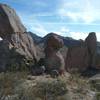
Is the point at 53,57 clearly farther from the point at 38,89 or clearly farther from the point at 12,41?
the point at 38,89

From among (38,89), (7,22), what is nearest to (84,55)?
(7,22)

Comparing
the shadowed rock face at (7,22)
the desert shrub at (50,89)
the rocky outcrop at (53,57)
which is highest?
the shadowed rock face at (7,22)

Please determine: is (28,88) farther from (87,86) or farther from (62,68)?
(62,68)

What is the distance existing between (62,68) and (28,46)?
5016 mm

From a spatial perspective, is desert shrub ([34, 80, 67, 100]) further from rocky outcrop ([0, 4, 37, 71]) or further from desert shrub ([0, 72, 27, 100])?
rocky outcrop ([0, 4, 37, 71])

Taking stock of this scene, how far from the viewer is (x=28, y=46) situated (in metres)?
32.9

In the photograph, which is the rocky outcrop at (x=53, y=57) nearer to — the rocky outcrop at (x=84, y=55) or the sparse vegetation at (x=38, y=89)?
the sparse vegetation at (x=38, y=89)

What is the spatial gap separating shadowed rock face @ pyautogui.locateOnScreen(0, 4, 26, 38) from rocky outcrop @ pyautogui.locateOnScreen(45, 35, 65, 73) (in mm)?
3600

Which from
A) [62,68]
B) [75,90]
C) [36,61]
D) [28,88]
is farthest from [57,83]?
[36,61]

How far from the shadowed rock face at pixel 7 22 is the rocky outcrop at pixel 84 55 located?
Answer: 968 cm

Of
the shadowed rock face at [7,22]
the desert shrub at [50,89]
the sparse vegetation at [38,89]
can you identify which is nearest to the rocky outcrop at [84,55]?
the shadowed rock face at [7,22]

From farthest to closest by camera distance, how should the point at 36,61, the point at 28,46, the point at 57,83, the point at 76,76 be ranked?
the point at 28,46, the point at 36,61, the point at 76,76, the point at 57,83

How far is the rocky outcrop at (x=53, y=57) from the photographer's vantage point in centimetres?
2884

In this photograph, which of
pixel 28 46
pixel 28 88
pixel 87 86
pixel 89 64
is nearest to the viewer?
pixel 28 88
